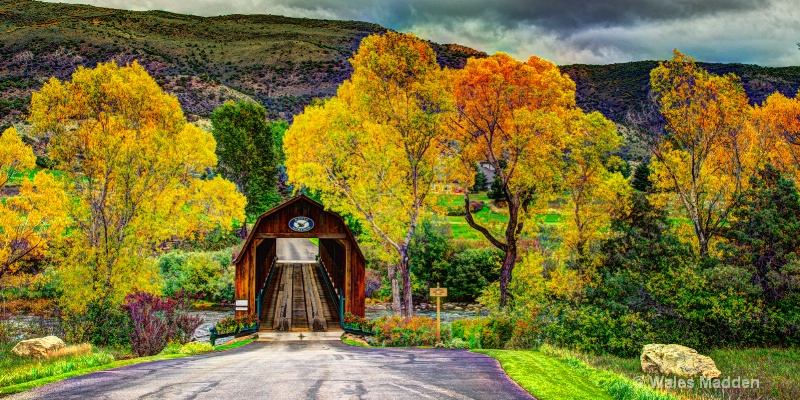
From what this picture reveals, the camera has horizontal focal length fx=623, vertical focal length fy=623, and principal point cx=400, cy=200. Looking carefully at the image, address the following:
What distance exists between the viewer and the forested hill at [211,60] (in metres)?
96.7

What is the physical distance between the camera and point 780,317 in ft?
72.6

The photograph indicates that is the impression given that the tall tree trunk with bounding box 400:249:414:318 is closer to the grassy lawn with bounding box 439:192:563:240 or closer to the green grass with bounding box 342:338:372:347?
the green grass with bounding box 342:338:372:347

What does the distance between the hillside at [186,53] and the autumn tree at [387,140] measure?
60894 mm

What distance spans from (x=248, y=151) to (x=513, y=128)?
34.3 metres

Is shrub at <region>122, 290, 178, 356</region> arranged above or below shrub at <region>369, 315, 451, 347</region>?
above

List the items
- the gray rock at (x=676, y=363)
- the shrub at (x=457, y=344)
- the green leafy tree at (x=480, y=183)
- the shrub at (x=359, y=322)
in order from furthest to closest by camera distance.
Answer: the green leafy tree at (x=480, y=183)
the shrub at (x=359, y=322)
the shrub at (x=457, y=344)
the gray rock at (x=676, y=363)

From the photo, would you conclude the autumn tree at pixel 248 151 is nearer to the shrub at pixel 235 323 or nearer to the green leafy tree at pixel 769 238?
the shrub at pixel 235 323

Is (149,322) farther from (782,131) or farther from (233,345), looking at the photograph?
(782,131)

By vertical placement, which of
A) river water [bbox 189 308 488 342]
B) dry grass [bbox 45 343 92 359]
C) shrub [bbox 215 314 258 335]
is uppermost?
dry grass [bbox 45 343 92 359]

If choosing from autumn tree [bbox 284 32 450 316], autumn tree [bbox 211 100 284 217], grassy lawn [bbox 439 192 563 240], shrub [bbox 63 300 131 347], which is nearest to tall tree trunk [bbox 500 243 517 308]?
autumn tree [bbox 284 32 450 316]

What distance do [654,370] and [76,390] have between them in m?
15.3

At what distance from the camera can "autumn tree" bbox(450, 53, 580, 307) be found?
28672 mm

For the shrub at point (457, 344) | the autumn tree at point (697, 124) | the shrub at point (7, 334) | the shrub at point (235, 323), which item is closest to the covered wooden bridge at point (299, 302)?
the shrub at point (235, 323)

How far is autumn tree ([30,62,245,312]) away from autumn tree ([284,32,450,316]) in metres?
6.81
